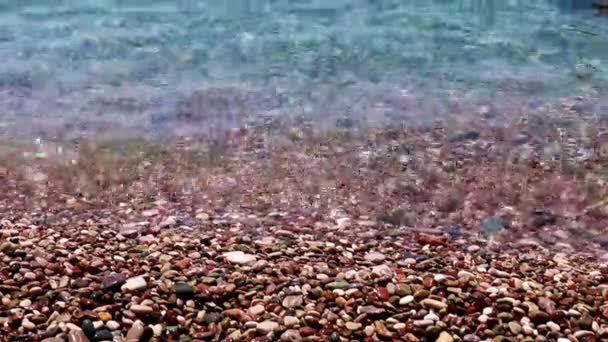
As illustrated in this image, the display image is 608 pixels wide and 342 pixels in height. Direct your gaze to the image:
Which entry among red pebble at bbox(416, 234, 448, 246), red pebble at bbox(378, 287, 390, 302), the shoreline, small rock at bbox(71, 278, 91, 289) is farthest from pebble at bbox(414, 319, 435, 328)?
Answer: small rock at bbox(71, 278, 91, 289)

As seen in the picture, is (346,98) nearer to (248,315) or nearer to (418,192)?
(418,192)

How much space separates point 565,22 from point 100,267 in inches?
375

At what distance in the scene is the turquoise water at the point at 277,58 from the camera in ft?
24.1

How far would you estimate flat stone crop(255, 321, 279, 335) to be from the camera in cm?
326

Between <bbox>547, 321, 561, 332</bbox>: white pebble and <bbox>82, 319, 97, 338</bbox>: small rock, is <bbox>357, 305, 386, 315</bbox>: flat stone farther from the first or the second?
<bbox>82, 319, 97, 338</bbox>: small rock

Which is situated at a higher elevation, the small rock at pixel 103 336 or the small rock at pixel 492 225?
the small rock at pixel 103 336

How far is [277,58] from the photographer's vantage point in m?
9.16

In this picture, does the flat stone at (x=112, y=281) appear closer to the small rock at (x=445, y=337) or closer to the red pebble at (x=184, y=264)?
the red pebble at (x=184, y=264)

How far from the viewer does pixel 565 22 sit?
11.0 metres

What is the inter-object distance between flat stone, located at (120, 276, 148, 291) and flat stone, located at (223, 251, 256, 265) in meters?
0.57

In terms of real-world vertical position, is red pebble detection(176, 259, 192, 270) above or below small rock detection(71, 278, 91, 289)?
below

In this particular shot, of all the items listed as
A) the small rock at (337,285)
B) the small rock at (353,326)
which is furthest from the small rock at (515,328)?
the small rock at (337,285)

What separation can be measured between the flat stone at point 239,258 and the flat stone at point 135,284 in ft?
1.86

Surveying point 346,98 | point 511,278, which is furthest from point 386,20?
point 511,278
